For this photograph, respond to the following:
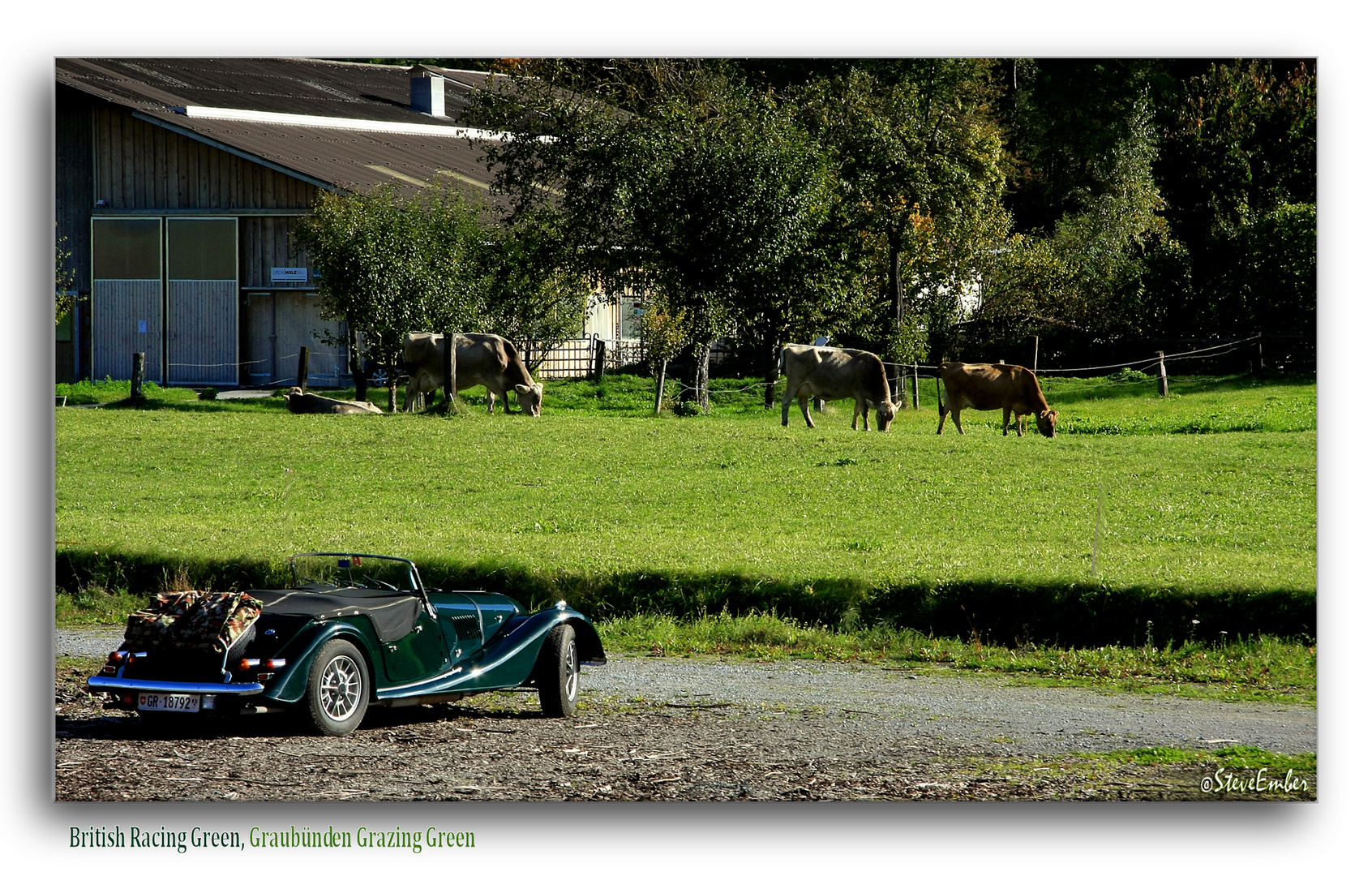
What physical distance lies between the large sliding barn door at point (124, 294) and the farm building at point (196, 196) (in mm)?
12

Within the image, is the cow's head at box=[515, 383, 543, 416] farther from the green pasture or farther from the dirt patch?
the dirt patch

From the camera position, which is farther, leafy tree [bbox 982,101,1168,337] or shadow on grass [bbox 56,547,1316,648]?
leafy tree [bbox 982,101,1168,337]

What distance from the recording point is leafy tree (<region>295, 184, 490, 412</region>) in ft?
68.5

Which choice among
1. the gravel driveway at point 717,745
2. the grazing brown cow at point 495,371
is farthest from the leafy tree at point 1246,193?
the grazing brown cow at point 495,371

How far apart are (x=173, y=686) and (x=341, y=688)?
0.76 m

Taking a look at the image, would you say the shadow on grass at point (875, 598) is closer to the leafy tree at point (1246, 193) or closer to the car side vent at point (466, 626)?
the leafy tree at point (1246, 193)

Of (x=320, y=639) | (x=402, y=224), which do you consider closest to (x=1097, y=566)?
(x=320, y=639)

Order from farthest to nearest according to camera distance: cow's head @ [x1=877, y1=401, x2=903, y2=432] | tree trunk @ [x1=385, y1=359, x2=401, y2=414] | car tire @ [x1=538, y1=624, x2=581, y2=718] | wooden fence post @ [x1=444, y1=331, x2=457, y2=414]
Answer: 1. wooden fence post @ [x1=444, y1=331, x2=457, y2=414]
2. tree trunk @ [x1=385, y1=359, x2=401, y2=414]
3. cow's head @ [x1=877, y1=401, x2=903, y2=432]
4. car tire @ [x1=538, y1=624, x2=581, y2=718]

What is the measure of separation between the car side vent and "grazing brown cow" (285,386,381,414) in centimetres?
755

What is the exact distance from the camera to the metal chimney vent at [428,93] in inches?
554

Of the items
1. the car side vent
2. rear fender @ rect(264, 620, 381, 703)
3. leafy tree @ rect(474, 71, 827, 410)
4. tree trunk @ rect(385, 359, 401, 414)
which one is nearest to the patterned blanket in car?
rear fender @ rect(264, 620, 381, 703)

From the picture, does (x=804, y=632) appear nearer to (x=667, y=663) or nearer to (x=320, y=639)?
(x=667, y=663)

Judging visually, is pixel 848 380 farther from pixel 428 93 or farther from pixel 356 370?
pixel 356 370

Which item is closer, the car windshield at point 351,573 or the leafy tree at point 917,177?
the car windshield at point 351,573
